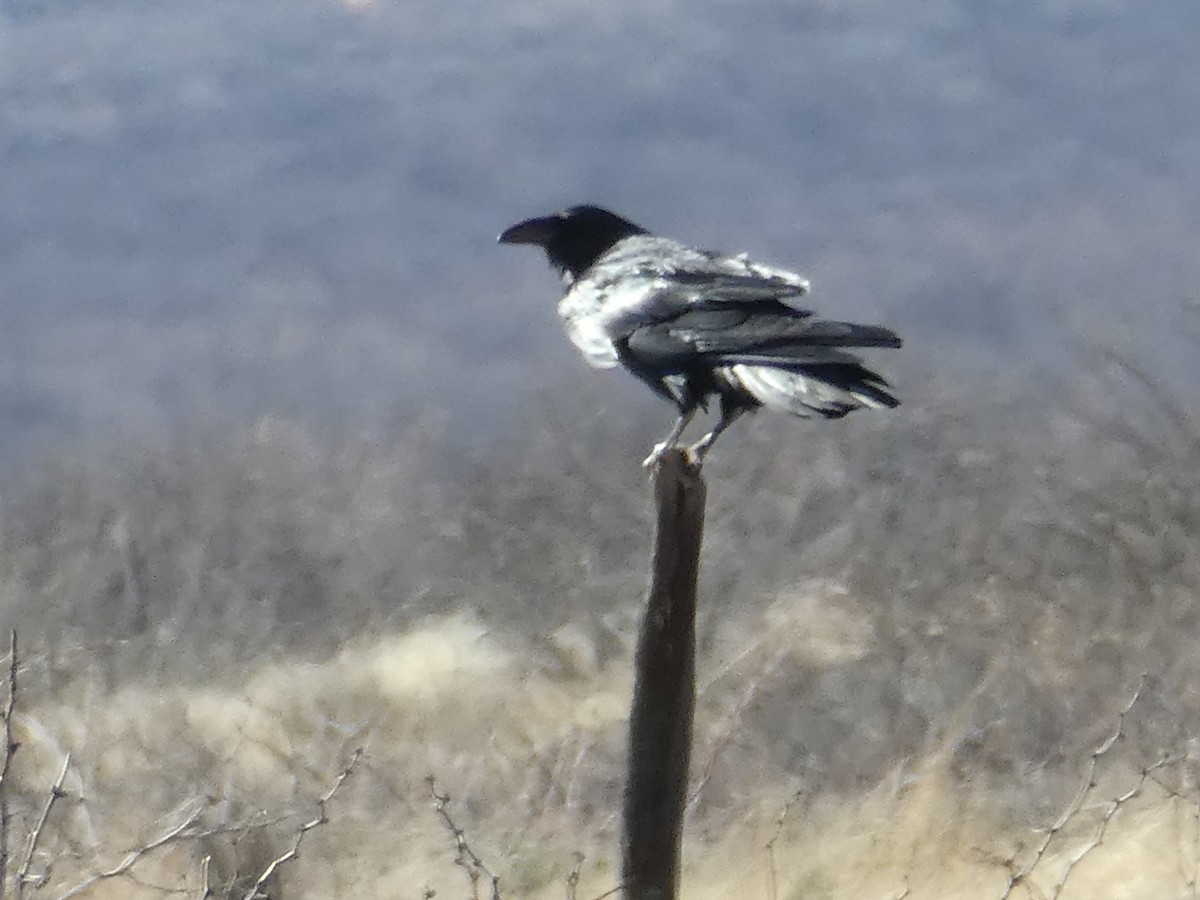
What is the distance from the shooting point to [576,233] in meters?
3.11

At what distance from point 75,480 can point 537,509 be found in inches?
69.1

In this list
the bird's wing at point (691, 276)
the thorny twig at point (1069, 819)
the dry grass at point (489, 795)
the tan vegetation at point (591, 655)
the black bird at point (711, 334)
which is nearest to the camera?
the black bird at point (711, 334)

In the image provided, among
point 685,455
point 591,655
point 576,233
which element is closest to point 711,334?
point 685,455

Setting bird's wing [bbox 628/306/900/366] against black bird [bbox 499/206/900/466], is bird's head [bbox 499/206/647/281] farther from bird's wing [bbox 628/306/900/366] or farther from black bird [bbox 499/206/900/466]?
bird's wing [bbox 628/306/900/366]

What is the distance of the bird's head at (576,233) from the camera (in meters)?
3.10

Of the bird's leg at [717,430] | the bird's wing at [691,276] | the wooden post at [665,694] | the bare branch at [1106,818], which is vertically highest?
the bird's wing at [691,276]

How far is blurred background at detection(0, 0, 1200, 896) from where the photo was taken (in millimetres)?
4906

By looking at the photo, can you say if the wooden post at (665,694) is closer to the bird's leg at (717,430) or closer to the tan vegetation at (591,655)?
the bird's leg at (717,430)

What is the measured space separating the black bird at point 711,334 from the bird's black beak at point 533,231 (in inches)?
0.7

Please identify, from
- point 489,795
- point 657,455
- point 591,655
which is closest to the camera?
point 657,455

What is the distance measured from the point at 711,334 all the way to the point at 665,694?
61 centimetres

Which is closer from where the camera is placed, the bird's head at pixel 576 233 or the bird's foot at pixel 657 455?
the bird's foot at pixel 657 455

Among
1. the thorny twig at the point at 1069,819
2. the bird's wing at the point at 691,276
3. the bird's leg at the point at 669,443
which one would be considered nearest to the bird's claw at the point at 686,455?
the bird's leg at the point at 669,443

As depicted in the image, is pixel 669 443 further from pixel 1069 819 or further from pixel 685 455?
pixel 1069 819
